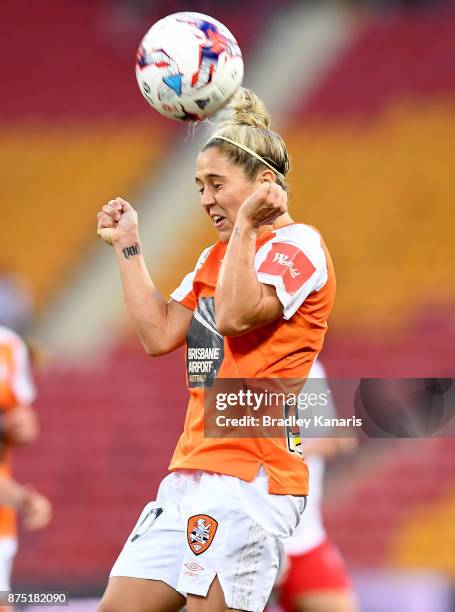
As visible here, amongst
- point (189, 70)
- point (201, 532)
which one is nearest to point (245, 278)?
point (201, 532)

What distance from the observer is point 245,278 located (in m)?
2.71

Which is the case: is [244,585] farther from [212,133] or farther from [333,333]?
[333,333]

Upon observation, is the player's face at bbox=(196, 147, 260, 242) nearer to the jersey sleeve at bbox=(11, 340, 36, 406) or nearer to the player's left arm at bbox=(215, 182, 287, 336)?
the player's left arm at bbox=(215, 182, 287, 336)

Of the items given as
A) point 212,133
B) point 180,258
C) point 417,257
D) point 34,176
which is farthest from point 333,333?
point 212,133

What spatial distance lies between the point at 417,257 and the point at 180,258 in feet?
7.54

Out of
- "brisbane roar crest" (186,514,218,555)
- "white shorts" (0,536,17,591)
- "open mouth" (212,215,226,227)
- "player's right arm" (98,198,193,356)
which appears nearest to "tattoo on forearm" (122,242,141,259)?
"player's right arm" (98,198,193,356)

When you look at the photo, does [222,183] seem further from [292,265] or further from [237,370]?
[237,370]

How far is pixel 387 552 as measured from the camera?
8406mm

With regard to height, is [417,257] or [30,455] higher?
[417,257]

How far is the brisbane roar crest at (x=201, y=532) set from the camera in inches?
108

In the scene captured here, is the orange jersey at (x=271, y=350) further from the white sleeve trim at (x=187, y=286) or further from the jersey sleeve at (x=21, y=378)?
the jersey sleeve at (x=21, y=378)

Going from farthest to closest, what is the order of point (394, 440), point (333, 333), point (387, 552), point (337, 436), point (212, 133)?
1. point (333, 333)
2. point (394, 440)
3. point (387, 552)
4. point (337, 436)
5. point (212, 133)

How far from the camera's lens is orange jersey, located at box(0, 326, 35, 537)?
4416 millimetres

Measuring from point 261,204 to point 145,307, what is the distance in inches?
22.8
